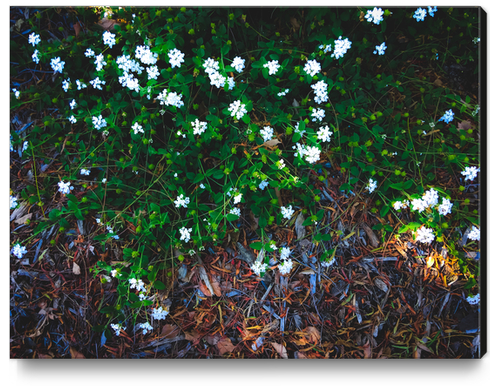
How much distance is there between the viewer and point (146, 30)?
1252 millimetres

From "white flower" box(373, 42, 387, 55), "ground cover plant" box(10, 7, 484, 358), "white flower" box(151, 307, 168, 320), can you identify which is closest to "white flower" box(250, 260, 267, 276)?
"ground cover plant" box(10, 7, 484, 358)

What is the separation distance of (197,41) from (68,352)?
1.63m

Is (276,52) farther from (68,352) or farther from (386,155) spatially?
(68,352)

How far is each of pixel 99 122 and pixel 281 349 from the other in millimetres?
1433

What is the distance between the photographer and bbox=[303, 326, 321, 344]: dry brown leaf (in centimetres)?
128

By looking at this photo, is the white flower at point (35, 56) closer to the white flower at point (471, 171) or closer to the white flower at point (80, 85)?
the white flower at point (80, 85)

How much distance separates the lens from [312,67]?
125 centimetres

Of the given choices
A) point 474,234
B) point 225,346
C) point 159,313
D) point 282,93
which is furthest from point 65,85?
point 474,234

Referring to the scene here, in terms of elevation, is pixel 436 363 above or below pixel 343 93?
below

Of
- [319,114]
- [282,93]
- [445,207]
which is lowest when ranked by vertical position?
[445,207]

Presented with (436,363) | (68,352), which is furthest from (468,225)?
(68,352)

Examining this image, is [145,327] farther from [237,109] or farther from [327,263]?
[237,109]

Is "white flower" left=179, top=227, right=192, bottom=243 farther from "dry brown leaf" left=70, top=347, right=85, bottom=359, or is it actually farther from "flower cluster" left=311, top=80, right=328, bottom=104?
"flower cluster" left=311, top=80, right=328, bottom=104
